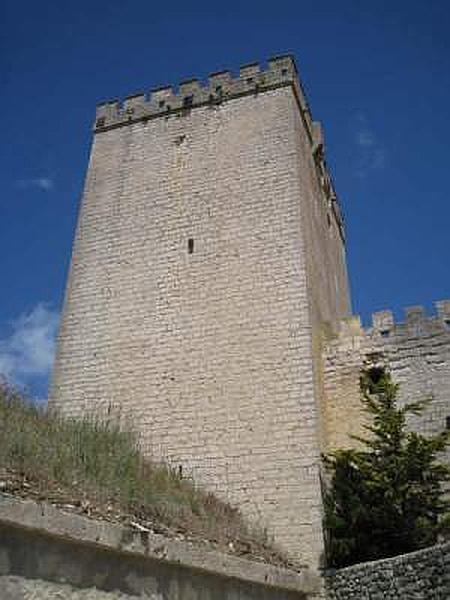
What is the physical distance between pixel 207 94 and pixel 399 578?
34.7 ft

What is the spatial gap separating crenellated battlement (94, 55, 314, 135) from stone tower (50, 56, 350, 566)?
0.11ft

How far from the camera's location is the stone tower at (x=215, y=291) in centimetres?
945

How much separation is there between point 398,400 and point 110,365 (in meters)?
4.92

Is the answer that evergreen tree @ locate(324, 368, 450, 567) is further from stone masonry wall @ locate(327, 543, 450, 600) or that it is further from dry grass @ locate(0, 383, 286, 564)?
dry grass @ locate(0, 383, 286, 564)

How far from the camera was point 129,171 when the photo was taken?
44.1 feet

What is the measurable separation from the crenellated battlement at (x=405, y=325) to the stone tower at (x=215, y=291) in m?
0.53

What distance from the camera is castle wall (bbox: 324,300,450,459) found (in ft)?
32.7

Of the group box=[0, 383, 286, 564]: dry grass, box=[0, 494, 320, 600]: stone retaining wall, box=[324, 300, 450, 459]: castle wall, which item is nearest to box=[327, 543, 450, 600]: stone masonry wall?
box=[0, 383, 286, 564]: dry grass

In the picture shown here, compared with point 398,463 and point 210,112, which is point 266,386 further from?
point 210,112

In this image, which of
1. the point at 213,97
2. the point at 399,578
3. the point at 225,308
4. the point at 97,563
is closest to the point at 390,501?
the point at 399,578

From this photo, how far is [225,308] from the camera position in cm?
1097

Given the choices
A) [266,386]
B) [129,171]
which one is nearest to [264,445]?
[266,386]

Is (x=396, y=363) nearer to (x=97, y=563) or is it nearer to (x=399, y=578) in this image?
(x=399, y=578)

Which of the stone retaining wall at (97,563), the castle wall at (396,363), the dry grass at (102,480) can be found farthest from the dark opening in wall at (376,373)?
the stone retaining wall at (97,563)
